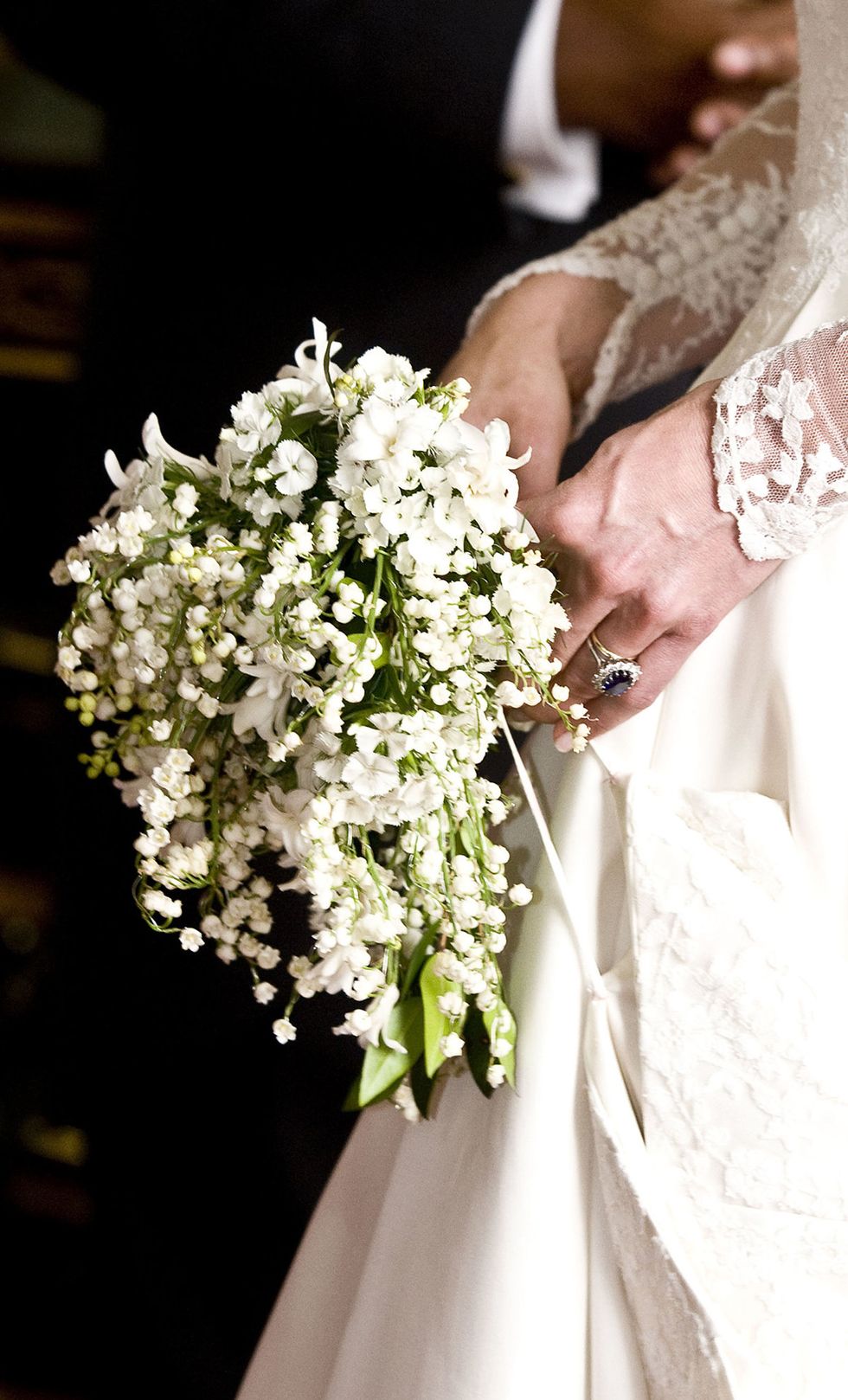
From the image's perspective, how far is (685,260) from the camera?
3.57 ft

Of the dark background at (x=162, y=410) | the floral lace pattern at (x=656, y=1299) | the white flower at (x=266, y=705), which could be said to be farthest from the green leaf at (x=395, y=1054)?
the dark background at (x=162, y=410)

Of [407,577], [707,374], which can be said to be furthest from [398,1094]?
[707,374]

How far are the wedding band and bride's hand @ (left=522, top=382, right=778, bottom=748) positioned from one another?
0.01 m

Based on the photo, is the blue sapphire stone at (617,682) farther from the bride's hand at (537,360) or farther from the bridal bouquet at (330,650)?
the bride's hand at (537,360)

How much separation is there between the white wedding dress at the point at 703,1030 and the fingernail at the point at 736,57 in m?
0.58

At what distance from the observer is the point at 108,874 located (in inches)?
71.3

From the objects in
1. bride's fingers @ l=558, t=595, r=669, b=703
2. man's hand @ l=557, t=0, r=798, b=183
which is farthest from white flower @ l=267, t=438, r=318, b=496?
man's hand @ l=557, t=0, r=798, b=183

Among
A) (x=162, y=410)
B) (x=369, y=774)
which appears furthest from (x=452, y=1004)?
(x=162, y=410)

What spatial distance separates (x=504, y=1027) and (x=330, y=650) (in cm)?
31

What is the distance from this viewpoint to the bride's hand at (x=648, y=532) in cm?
74

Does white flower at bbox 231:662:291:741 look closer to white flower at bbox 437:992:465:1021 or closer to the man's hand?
white flower at bbox 437:992:465:1021

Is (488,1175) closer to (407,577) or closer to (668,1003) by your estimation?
(668,1003)

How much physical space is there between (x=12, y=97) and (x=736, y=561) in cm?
200

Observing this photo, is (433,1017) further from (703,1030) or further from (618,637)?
(618,637)
